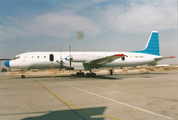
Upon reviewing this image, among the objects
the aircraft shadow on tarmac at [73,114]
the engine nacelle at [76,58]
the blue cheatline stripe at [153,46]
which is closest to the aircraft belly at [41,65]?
the engine nacelle at [76,58]

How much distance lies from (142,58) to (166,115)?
24618 millimetres

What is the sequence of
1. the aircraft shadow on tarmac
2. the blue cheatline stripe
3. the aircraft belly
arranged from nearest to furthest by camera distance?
the aircraft shadow on tarmac
the aircraft belly
the blue cheatline stripe

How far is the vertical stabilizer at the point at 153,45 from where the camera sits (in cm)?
3011

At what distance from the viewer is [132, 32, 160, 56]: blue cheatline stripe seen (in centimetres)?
3010

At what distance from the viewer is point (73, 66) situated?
22.7 m

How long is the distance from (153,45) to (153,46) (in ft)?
0.69

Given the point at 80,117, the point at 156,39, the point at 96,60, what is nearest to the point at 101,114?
the point at 80,117

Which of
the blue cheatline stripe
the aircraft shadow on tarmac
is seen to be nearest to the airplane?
the blue cheatline stripe

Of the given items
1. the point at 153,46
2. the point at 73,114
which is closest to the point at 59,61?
the point at 73,114

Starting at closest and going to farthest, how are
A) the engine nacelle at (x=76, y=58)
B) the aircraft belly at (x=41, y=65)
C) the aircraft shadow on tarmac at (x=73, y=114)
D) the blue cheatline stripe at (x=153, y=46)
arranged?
the aircraft shadow on tarmac at (x=73, y=114), the engine nacelle at (x=76, y=58), the aircraft belly at (x=41, y=65), the blue cheatline stripe at (x=153, y=46)

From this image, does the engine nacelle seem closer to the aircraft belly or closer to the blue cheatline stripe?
the aircraft belly

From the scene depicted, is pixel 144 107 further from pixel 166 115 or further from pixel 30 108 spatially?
pixel 30 108

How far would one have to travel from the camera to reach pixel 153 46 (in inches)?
1212

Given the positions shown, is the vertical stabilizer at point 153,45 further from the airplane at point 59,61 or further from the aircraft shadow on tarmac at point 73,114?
the aircraft shadow on tarmac at point 73,114
